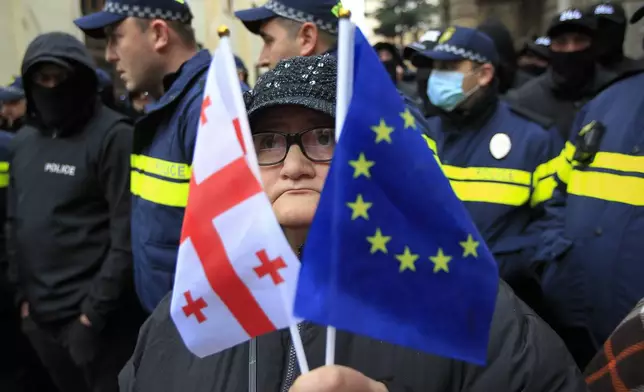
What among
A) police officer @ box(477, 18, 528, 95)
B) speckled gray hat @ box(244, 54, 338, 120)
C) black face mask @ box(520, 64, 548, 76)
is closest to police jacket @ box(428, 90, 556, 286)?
speckled gray hat @ box(244, 54, 338, 120)

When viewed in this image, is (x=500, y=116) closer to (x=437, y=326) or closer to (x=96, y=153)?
(x=96, y=153)

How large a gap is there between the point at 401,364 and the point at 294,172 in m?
0.46

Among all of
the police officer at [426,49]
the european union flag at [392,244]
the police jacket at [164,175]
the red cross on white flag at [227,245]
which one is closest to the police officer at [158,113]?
the police jacket at [164,175]

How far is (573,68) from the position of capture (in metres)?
4.64

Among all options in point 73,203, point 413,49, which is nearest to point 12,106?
point 73,203

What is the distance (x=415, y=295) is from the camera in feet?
4.18

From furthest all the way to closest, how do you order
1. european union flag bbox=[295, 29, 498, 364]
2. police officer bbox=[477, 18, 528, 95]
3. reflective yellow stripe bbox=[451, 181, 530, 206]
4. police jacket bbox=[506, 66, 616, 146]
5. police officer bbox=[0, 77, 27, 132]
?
police officer bbox=[0, 77, 27, 132]
police officer bbox=[477, 18, 528, 95]
police jacket bbox=[506, 66, 616, 146]
reflective yellow stripe bbox=[451, 181, 530, 206]
european union flag bbox=[295, 29, 498, 364]

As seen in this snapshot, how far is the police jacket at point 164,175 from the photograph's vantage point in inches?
113

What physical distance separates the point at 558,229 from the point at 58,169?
7.97 ft

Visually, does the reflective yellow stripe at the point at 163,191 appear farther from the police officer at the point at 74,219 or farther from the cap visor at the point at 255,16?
the cap visor at the point at 255,16

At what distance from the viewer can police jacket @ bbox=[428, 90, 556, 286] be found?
353 centimetres

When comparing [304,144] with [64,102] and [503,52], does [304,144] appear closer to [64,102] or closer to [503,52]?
[64,102]

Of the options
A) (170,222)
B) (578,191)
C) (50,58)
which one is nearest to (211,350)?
(170,222)

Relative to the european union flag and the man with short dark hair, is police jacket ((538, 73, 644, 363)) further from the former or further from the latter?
the european union flag
